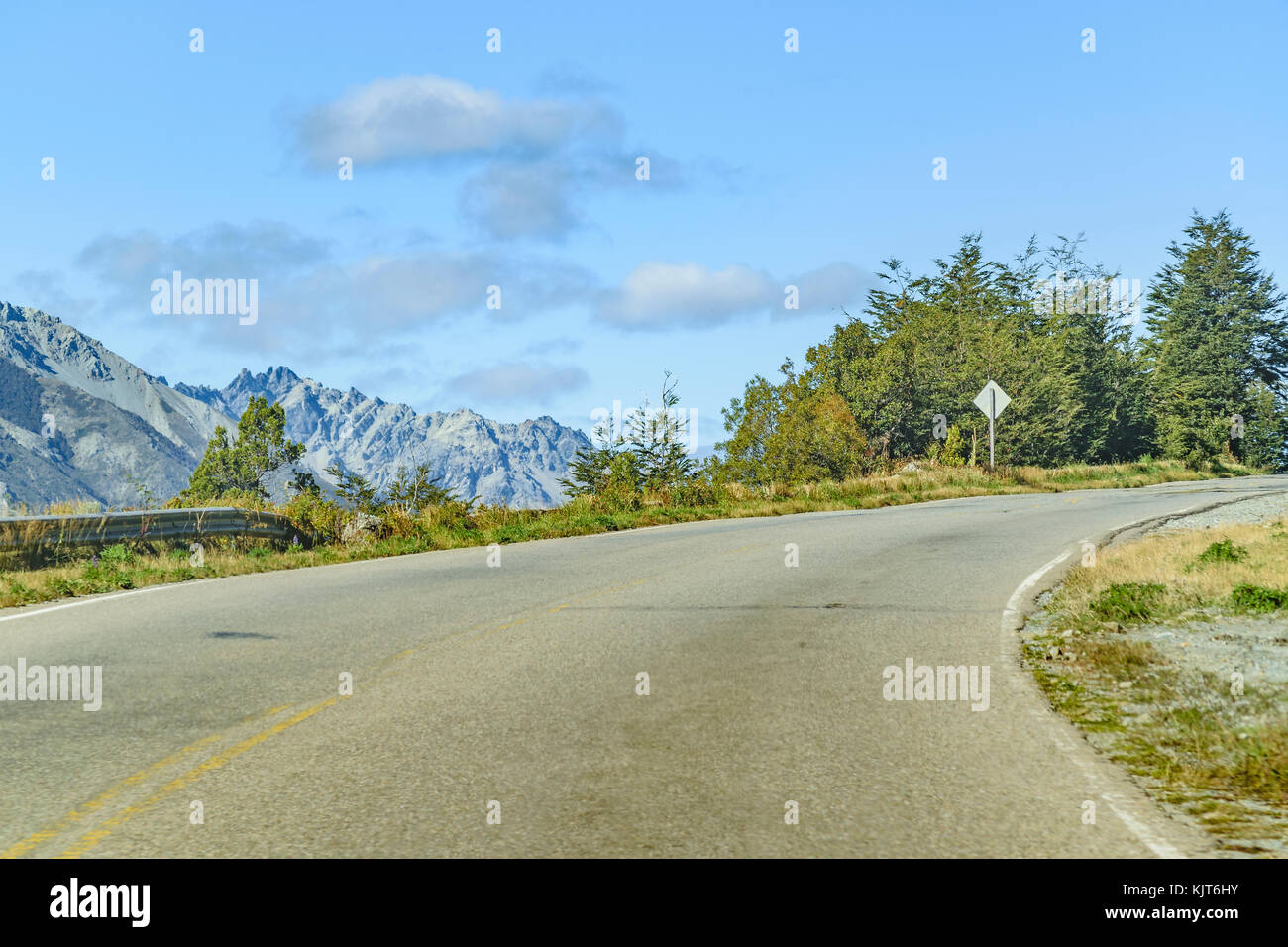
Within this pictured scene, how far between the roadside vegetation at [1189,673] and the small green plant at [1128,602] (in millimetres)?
18

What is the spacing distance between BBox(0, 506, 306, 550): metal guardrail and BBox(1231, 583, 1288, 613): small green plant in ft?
44.9

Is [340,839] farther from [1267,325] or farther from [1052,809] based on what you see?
[1267,325]

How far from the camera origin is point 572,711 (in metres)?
6.79

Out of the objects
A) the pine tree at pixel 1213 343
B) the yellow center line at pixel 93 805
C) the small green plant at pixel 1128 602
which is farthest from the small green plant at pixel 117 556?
the pine tree at pixel 1213 343

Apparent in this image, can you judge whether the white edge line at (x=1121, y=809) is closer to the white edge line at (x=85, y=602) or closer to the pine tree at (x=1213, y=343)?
the white edge line at (x=85, y=602)

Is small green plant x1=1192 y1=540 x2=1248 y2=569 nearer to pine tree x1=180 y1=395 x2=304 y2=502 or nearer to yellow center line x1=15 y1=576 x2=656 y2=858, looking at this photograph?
yellow center line x1=15 y1=576 x2=656 y2=858

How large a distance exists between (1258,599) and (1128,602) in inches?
44.1

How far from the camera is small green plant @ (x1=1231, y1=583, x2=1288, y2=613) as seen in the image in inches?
377

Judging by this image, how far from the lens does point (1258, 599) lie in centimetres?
972

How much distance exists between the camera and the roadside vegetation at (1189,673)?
521 cm
